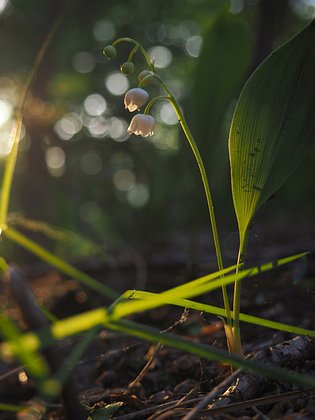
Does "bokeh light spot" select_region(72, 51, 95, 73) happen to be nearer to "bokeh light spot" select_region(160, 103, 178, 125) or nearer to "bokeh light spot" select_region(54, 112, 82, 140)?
"bokeh light spot" select_region(54, 112, 82, 140)

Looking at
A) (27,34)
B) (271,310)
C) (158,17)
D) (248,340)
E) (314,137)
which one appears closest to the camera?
(314,137)

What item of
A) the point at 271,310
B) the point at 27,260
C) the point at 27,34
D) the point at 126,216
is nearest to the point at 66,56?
the point at 27,34

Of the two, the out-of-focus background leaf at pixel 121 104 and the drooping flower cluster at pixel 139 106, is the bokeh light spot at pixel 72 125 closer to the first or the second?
the out-of-focus background leaf at pixel 121 104

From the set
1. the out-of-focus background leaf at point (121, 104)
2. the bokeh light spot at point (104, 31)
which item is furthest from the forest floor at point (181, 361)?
the bokeh light spot at point (104, 31)

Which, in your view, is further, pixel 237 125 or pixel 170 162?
pixel 170 162

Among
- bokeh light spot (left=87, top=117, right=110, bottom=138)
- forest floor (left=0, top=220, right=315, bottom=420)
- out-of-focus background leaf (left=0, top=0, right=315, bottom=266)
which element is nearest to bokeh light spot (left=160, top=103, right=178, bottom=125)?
out-of-focus background leaf (left=0, top=0, right=315, bottom=266)

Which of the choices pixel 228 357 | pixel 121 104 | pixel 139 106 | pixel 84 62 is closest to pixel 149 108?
pixel 139 106

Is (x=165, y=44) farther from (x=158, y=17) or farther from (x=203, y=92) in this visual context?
(x=203, y=92)
